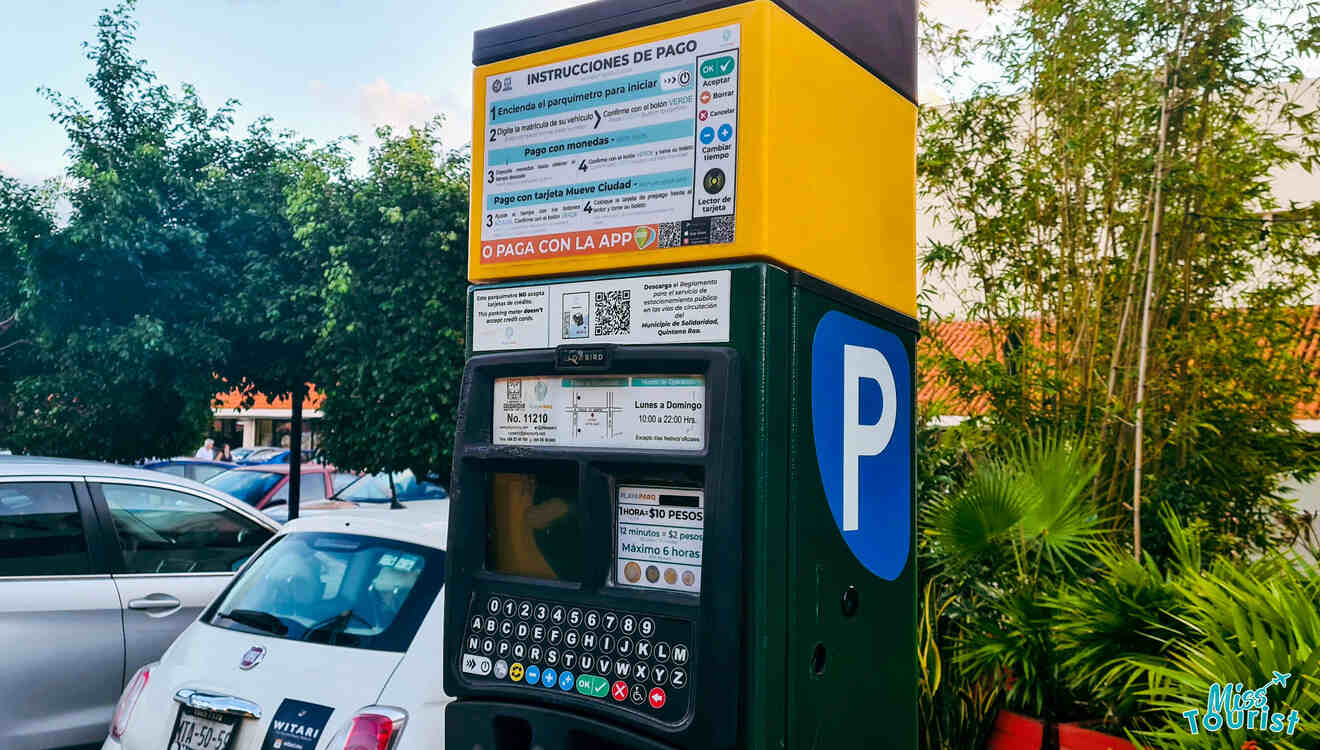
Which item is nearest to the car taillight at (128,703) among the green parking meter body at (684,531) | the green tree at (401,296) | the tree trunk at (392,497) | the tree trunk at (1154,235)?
the green parking meter body at (684,531)

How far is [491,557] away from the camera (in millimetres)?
2688

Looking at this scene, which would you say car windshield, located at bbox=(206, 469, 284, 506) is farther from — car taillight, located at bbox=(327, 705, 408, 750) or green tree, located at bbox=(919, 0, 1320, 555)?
car taillight, located at bbox=(327, 705, 408, 750)

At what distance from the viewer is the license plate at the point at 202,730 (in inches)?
134

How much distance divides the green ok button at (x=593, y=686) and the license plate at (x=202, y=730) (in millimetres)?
1566

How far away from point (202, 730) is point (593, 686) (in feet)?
5.83

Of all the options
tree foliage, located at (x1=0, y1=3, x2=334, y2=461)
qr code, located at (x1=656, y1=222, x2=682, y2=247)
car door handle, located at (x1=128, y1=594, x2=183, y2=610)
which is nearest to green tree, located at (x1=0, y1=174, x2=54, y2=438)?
tree foliage, located at (x1=0, y1=3, x2=334, y2=461)

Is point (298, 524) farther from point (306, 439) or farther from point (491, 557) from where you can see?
point (306, 439)

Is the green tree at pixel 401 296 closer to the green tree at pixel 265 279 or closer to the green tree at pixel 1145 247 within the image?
the green tree at pixel 265 279

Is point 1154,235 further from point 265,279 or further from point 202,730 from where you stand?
point 265,279

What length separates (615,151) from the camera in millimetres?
2598

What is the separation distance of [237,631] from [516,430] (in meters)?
1.87

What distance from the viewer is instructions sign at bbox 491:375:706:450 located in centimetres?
241

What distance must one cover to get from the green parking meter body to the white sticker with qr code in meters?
0.01

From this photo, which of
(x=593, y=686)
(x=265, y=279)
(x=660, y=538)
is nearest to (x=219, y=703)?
(x=593, y=686)
